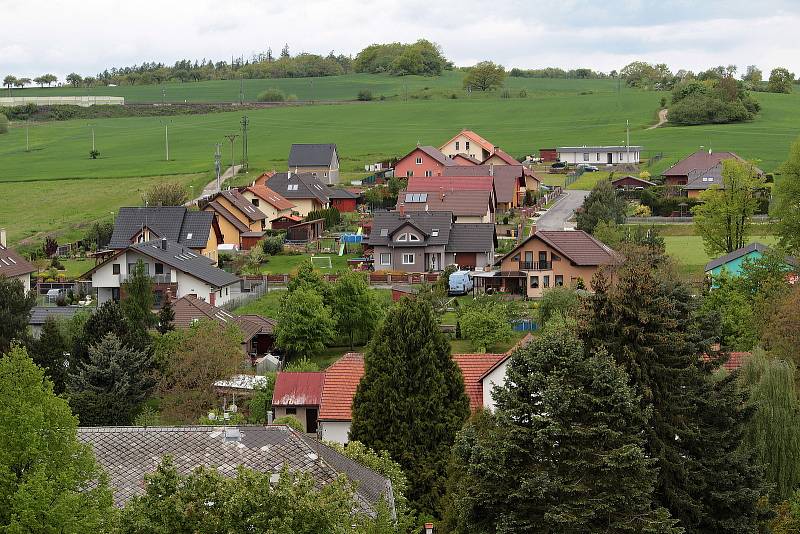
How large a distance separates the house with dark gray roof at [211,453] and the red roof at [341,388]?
13.0 m

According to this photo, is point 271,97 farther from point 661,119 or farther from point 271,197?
point 271,197

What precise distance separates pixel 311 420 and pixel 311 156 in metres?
72.9

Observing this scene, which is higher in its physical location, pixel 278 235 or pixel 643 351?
pixel 643 351

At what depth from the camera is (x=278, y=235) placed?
8288 centimetres

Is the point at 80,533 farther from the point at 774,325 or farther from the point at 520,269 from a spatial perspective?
the point at 520,269

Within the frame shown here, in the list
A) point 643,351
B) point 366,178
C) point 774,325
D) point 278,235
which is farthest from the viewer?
point 366,178

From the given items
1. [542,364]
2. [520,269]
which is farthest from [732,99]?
[542,364]

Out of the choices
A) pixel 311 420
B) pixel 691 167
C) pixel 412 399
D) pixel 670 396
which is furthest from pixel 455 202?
pixel 670 396

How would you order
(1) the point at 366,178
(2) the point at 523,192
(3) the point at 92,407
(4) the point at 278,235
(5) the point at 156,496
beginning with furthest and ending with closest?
(1) the point at 366,178 → (2) the point at 523,192 → (4) the point at 278,235 → (3) the point at 92,407 → (5) the point at 156,496

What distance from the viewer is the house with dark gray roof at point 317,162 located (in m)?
112

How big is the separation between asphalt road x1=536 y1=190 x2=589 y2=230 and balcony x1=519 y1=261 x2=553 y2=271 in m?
17.9

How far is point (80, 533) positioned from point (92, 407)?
22.7 meters

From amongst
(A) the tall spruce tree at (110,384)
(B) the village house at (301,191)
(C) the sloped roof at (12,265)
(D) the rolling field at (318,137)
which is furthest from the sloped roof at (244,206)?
(A) the tall spruce tree at (110,384)

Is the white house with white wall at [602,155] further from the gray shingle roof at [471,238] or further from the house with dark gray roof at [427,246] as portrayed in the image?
the house with dark gray roof at [427,246]
